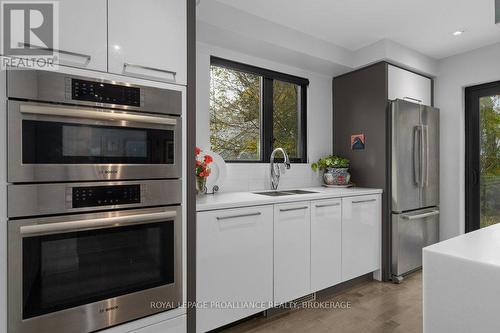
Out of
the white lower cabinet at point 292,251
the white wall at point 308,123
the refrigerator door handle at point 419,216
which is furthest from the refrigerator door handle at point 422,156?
the white lower cabinet at point 292,251

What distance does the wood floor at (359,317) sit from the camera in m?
2.01

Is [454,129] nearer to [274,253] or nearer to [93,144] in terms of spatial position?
[274,253]

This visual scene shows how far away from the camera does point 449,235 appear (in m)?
Result: 3.29

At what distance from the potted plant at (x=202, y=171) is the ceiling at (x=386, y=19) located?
4.04 feet

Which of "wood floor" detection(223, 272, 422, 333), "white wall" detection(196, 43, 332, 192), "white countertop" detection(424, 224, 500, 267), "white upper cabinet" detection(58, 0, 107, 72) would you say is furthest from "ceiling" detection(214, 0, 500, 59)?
"wood floor" detection(223, 272, 422, 333)

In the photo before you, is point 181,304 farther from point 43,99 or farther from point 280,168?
point 280,168

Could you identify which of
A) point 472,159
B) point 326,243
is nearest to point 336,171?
point 326,243

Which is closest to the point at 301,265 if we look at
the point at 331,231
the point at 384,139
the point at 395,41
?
the point at 331,231

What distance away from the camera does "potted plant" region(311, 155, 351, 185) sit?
3043 mm

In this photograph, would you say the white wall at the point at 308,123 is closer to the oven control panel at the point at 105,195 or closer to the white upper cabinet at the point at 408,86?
the white upper cabinet at the point at 408,86

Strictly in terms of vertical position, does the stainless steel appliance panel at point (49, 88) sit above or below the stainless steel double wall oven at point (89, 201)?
above

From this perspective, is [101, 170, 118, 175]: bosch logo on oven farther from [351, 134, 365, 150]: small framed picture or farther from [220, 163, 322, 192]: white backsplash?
[351, 134, 365, 150]: small framed picture

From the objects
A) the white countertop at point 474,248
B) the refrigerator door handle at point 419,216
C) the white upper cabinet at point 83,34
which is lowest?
the refrigerator door handle at point 419,216

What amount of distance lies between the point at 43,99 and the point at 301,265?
199 centimetres
